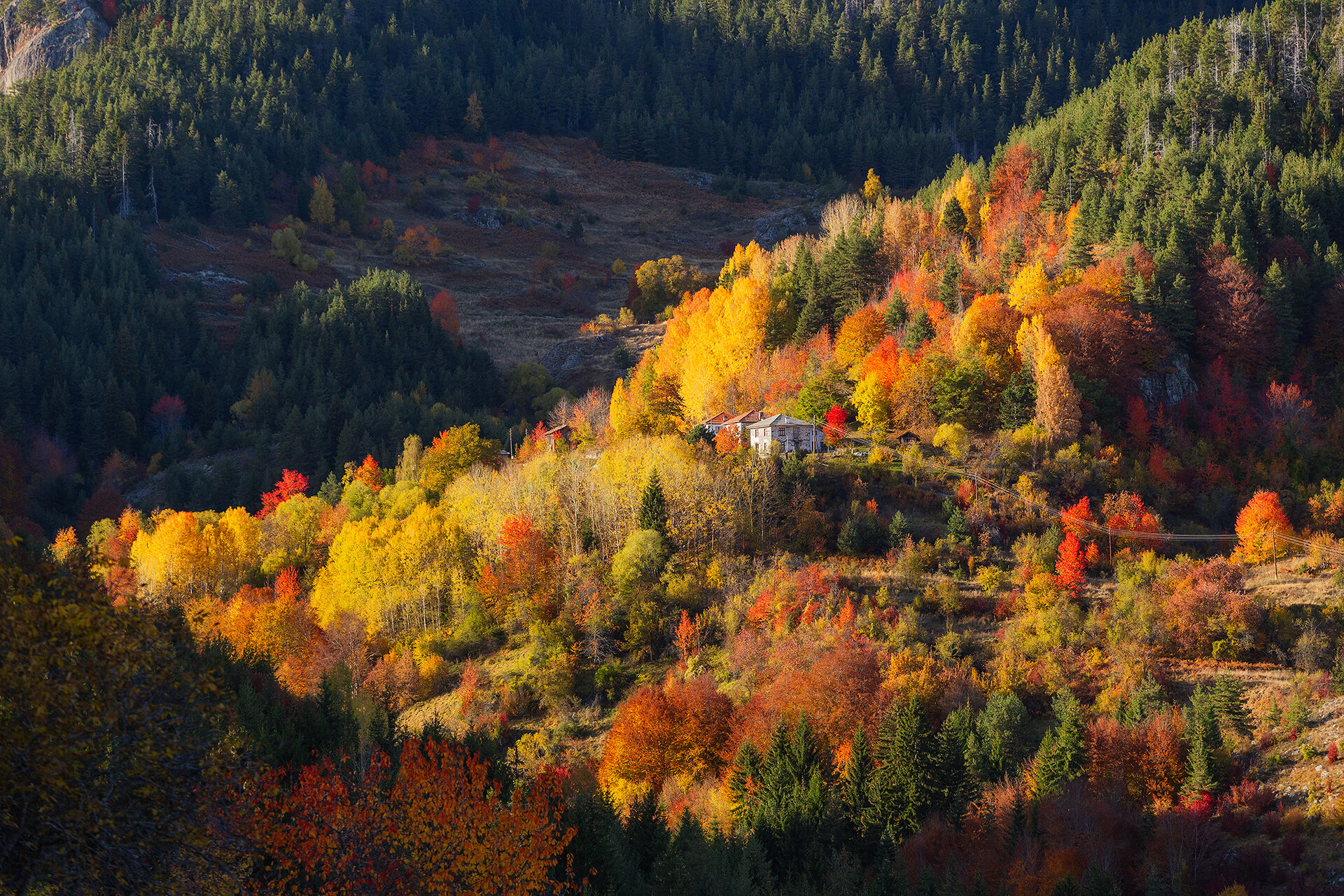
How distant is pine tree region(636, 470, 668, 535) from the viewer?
77.1 m

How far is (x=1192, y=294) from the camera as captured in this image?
303 ft

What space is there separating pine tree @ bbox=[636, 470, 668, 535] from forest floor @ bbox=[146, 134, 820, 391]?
5673 centimetres

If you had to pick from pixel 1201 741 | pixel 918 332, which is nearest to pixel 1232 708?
pixel 1201 741

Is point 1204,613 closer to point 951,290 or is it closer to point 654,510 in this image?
point 654,510

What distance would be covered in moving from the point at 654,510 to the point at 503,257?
11122 centimetres

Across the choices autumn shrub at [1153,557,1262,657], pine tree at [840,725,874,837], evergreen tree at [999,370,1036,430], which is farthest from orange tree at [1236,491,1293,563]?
pine tree at [840,725,874,837]

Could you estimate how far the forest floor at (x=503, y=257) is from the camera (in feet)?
480

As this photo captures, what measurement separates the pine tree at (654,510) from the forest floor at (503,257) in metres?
56.7

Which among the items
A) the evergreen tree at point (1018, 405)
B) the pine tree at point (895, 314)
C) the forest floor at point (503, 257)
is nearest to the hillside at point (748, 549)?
the evergreen tree at point (1018, 405)

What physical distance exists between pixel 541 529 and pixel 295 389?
195 feet

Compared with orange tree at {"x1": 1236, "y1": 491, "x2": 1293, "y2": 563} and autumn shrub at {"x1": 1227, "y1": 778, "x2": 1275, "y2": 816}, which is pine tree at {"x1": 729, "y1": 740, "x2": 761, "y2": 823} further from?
orange tree at {"x1": 1236, "y1": 491, "x2": 1293, "y2": 563}

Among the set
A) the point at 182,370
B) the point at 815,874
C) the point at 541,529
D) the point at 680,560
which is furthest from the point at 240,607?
the point at 182,370

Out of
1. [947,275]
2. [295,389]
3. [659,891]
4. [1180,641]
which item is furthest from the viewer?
[295,389]

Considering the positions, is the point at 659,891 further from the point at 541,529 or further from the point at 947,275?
the point at 947,275
